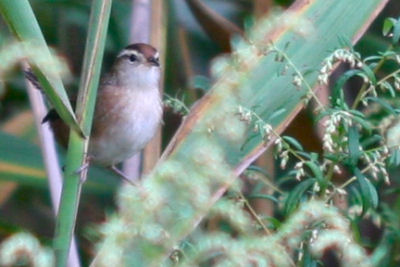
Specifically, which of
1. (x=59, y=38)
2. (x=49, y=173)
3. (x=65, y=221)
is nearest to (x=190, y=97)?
(x=59, y=38)

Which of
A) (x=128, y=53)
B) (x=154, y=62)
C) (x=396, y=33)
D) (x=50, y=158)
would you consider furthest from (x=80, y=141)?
(x=128, y=53)

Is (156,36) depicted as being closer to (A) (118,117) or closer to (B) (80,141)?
(A) (118,117)

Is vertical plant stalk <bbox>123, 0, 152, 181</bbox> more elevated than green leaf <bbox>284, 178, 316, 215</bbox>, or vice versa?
green leaf <bbox>284, 178, 316, 215</bbox>

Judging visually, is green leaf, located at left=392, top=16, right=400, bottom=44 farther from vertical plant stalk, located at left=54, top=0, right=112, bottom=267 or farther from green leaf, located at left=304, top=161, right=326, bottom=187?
vertical plant stalk, located at left=54, top=0, right=112, bottom=267

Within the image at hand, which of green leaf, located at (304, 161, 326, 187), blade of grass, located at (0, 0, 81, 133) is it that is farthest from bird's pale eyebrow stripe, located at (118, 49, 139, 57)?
blade of grass, located at (0, 0, 81, 133)

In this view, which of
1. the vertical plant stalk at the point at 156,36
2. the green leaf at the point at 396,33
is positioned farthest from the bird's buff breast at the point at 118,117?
the green leaf at the point at 396,33

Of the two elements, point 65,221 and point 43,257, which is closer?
point 43,257

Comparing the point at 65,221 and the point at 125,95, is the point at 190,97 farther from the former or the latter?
the point at 65,221
